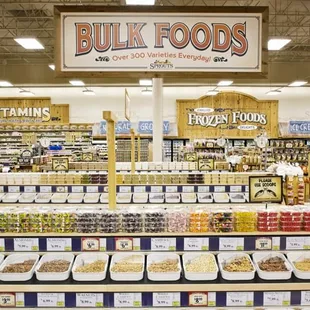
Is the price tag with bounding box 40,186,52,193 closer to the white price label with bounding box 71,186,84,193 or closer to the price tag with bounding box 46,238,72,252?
the white price label with bounding box 71,186,84,193

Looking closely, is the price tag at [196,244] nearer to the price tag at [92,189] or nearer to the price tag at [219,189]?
the price tag at [92,189]

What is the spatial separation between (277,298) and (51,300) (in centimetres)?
209

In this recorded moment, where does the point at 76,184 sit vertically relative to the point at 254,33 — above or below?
below

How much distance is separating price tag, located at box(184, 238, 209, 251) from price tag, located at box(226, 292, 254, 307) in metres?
0.48

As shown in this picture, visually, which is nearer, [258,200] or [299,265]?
[299,265]

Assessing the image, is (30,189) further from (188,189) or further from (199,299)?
(199,299)

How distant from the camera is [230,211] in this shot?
12.9 ft

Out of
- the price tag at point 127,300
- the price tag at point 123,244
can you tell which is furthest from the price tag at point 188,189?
the price tag at point 127,300

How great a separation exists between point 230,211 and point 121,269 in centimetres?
121

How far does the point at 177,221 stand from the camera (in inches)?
154

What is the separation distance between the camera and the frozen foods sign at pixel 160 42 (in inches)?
127

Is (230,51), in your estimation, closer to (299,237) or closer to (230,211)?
(230,211)

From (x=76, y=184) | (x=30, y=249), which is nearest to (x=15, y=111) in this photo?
(x=76, y=184)

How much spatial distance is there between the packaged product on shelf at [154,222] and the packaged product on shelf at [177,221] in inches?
2.1
